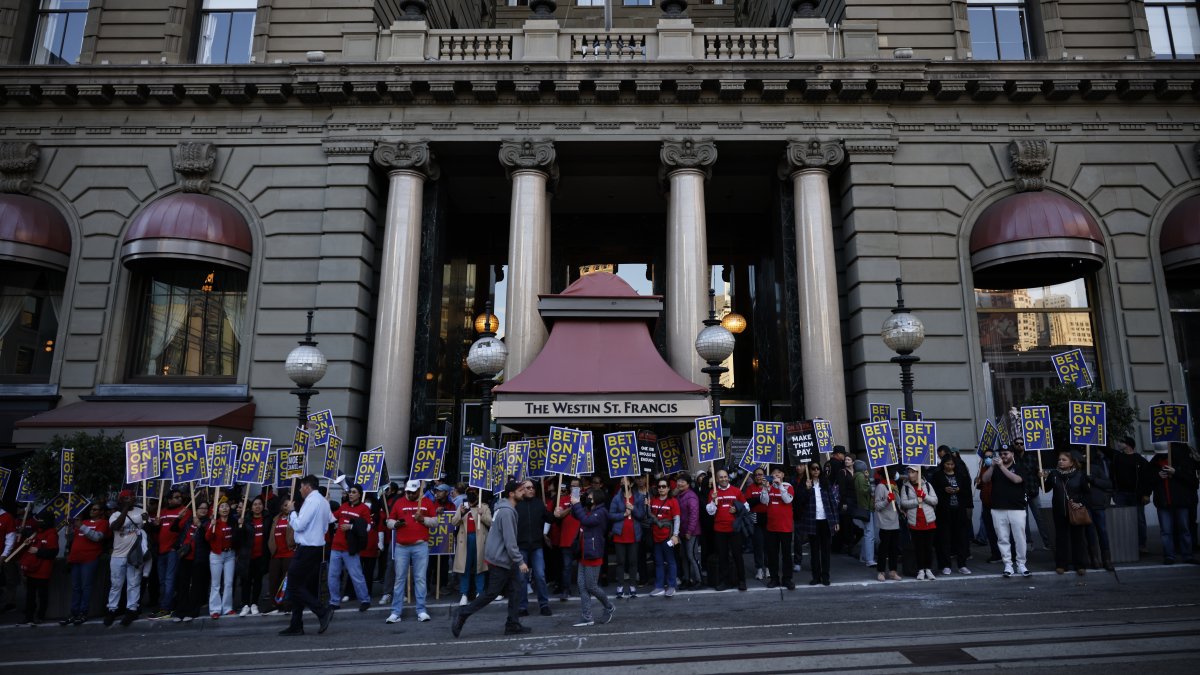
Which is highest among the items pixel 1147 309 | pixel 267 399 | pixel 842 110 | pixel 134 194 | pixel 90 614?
pixel 842 110

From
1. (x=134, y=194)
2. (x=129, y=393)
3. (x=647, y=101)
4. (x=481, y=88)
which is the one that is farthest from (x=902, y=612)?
(x=134, y=194)

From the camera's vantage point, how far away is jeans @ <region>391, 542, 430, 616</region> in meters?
11.6

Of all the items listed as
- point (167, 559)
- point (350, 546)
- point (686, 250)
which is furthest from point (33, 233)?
point (686, 250)

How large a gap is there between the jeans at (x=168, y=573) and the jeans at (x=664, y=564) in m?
8.44

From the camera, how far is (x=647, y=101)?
20.5 m

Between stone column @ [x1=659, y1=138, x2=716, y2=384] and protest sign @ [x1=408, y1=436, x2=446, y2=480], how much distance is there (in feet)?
24.0

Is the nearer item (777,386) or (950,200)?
(950,200)

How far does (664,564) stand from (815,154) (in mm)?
12771

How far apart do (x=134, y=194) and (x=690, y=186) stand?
15.8m

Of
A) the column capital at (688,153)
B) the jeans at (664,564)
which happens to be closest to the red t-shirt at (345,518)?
the jeans at (664,564)

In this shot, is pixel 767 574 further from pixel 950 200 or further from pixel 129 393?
pixel 129 393

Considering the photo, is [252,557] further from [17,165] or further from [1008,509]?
[17,165]

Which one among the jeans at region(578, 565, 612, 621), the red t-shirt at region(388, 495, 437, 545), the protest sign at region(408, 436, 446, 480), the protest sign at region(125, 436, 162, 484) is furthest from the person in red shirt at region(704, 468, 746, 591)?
the protest sign at region(125, 436, 162, 484)

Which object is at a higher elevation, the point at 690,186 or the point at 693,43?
the point at 693,43
